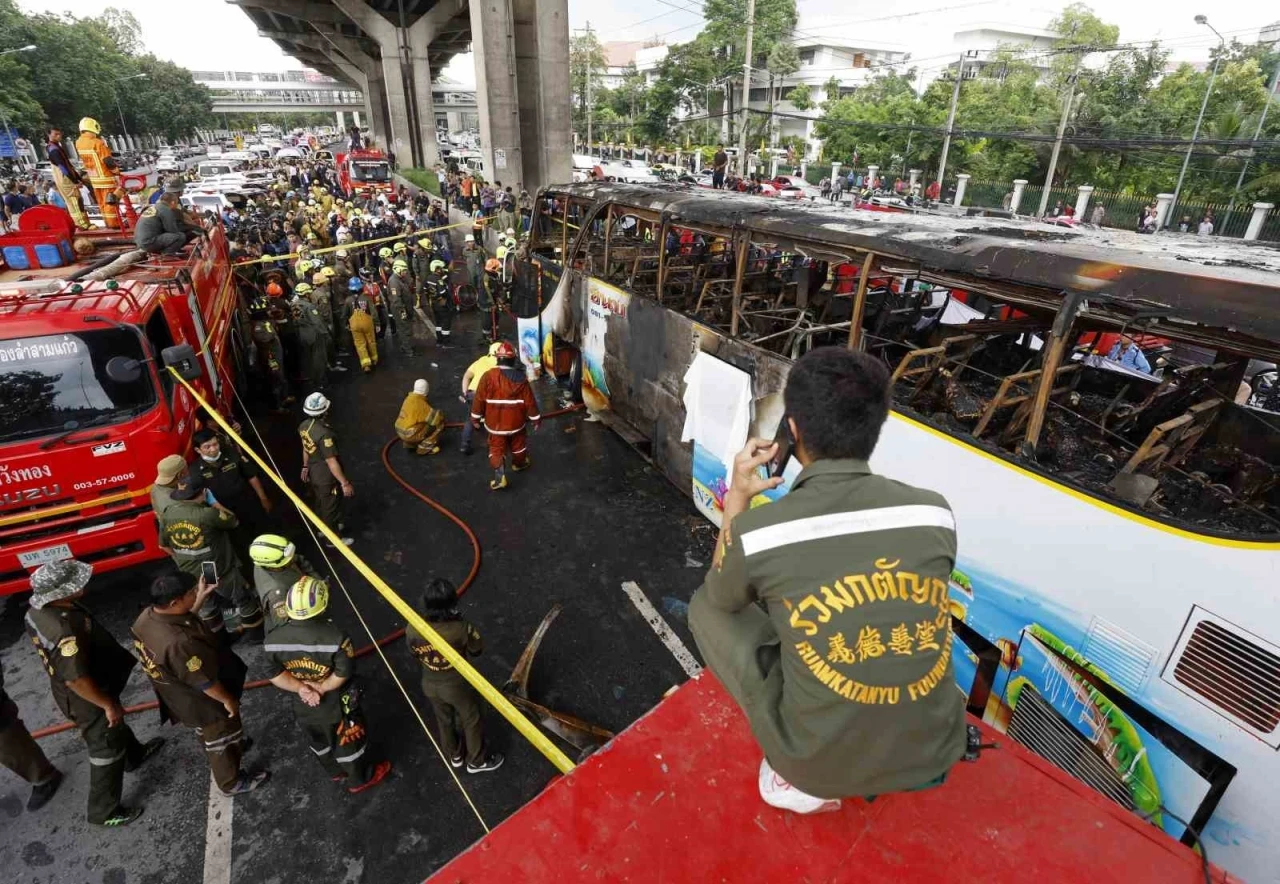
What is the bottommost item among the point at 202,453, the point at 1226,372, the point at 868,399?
the point at 202,453

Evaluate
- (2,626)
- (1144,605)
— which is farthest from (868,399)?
(2,626)

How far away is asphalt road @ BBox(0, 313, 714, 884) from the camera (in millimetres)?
3580

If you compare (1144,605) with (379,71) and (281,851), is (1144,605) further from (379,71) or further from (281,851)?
(379,71)

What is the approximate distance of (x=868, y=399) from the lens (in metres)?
1.71

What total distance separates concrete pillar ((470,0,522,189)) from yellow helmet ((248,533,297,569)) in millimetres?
21472

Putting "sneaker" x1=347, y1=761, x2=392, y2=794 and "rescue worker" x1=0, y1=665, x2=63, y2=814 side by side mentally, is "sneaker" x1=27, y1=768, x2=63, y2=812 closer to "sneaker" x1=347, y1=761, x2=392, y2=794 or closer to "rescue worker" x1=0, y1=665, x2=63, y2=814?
"rescue worker" x1=0, y1=665, x2=63, y2=814

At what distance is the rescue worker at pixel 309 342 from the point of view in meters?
9.35

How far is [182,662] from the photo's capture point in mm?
3416

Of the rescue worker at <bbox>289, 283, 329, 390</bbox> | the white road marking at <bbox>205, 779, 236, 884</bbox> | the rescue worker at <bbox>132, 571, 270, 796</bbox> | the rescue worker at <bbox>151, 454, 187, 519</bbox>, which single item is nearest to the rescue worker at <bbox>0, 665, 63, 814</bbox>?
the rescue worker at <bbox>132, 571, 270, 796</bbox>

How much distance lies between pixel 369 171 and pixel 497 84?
14.4 metres

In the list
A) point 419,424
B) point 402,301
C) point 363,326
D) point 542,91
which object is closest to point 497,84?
point 542,91

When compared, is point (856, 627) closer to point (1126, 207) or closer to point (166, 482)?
point (166, 482)

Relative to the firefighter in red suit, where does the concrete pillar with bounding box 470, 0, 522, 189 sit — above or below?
above

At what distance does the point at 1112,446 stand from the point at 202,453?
7139 mm
